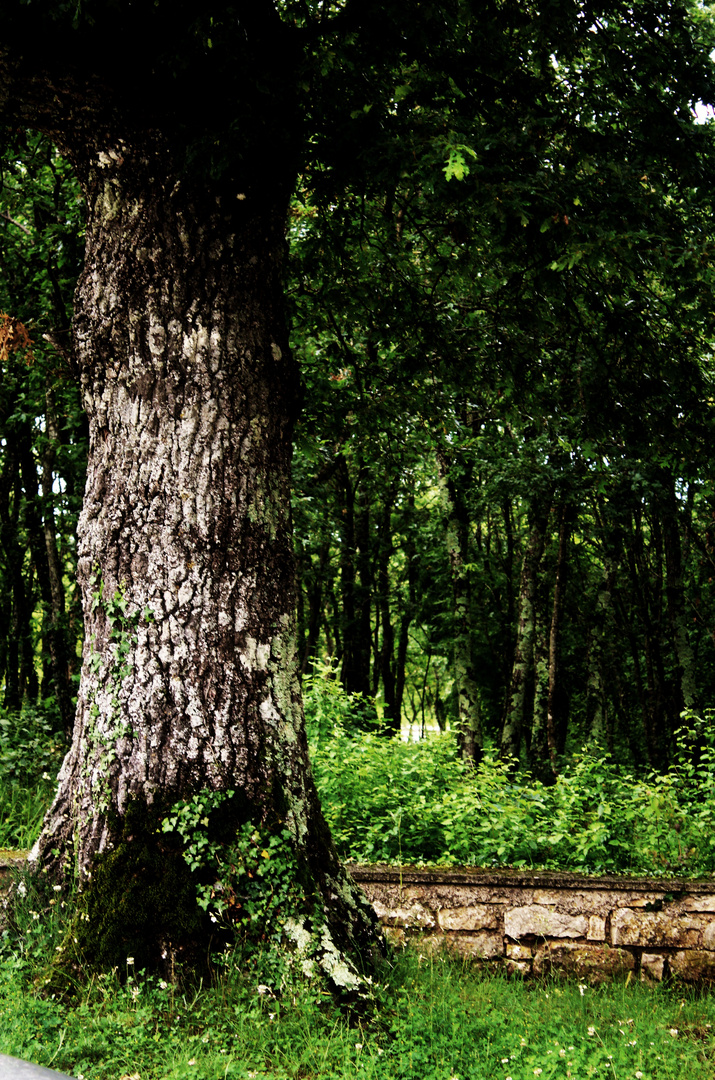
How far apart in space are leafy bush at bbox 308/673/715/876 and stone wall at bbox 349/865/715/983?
2.10 feet

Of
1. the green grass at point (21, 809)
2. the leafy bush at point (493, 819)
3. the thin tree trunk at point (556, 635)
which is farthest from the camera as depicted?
the thin tree trunk at point (556, 635)

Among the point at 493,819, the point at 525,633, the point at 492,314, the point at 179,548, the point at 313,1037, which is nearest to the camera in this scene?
the point at 313,1037

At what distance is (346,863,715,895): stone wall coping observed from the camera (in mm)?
5035

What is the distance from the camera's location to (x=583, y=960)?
4.98 meters

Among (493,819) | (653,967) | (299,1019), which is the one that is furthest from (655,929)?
(299,1019)

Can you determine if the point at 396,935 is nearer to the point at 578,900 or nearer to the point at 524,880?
the point at 524,880

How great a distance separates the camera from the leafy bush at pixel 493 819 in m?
5.93

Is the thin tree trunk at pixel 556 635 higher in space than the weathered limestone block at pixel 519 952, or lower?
higher

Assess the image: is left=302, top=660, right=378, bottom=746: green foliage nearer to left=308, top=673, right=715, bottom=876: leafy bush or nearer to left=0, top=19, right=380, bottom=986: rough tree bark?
left=308, top=673, right=715, bottom=876: leafy bush

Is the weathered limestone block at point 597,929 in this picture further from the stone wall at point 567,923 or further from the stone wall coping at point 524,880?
the stone wall coping at point 524,880

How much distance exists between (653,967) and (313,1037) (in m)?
2.76

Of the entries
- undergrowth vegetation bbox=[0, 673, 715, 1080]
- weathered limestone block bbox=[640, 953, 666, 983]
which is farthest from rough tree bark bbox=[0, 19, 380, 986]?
weathered limestone block bbox=[640, 953, 666, 983]

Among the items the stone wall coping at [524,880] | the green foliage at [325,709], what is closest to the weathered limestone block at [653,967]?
the stone wall coping at [524,880]

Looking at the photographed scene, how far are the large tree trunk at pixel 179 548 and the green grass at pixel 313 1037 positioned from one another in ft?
0.91
